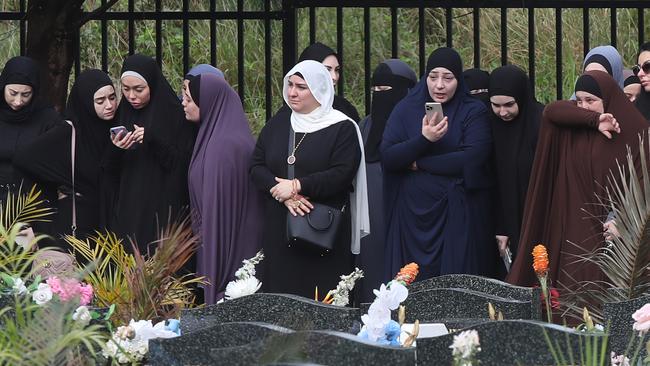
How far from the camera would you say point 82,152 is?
8227 millimetres

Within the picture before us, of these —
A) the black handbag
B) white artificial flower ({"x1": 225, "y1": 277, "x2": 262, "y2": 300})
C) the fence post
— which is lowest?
white artificial flower ({"x1": 225, "y1": 277, "x2": 262, "y2": 300})

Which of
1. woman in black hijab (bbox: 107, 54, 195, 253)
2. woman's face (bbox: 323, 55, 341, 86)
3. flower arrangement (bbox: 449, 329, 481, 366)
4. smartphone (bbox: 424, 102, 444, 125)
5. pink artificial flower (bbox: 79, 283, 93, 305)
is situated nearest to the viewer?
flower arrangement (bbox: 449, 329, 481, 366)

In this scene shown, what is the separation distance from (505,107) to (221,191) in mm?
1626

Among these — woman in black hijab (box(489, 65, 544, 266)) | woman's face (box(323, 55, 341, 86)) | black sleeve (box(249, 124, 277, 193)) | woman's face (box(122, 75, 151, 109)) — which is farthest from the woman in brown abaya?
woman's face (box(122, 75, 151, 109))

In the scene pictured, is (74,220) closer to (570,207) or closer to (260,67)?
(570,207)

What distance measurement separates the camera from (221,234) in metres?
7.97

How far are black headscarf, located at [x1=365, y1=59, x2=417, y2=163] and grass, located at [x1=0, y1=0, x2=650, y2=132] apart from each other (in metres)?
5.00

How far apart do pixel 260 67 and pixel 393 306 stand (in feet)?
32.8

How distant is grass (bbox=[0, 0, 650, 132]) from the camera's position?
13.9 m

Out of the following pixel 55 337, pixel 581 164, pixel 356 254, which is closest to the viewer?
pixel 55 337

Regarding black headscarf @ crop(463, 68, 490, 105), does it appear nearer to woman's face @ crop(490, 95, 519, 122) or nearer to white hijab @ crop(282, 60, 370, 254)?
woman's face @ crop(490, 95, 519, 122)

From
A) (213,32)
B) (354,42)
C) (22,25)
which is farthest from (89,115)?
(354,42)

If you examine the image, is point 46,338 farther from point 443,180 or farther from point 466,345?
point 443,180

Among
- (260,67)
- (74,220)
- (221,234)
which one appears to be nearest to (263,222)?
(221,234)
